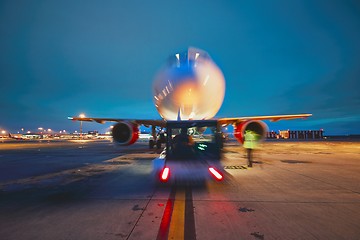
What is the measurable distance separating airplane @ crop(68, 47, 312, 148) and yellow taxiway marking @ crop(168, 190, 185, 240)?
7.39 metres

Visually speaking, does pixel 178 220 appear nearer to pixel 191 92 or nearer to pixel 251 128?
pixel 251 128

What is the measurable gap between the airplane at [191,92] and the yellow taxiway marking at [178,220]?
7.39 meters

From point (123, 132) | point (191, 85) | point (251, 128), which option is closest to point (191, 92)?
point (191, 85)

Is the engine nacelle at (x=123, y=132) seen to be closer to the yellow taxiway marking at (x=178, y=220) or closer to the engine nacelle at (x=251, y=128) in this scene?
the engine nacelle at (x=251, y=128)

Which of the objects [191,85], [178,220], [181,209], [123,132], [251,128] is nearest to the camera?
[178,220]

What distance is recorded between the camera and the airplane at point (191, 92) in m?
12.3

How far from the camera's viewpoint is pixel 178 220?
13.2 feet

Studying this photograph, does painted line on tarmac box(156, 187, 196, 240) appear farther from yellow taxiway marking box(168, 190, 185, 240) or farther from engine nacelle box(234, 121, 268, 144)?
engine nacelle box(234, 121, 268, 144)

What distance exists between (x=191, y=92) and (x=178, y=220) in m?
9.86

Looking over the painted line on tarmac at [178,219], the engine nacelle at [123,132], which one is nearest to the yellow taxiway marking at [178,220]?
the painted line on tarmac at [178,219]

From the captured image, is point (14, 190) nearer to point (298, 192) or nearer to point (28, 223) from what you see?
point (28, 223)

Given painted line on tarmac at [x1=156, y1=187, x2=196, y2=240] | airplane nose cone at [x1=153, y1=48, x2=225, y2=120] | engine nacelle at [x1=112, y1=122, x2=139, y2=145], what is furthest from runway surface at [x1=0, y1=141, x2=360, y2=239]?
airplane nose cone at [x1=153, y1=48, x2=225, y2=120]

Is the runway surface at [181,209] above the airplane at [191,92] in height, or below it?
below

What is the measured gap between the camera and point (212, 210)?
14.9ft
